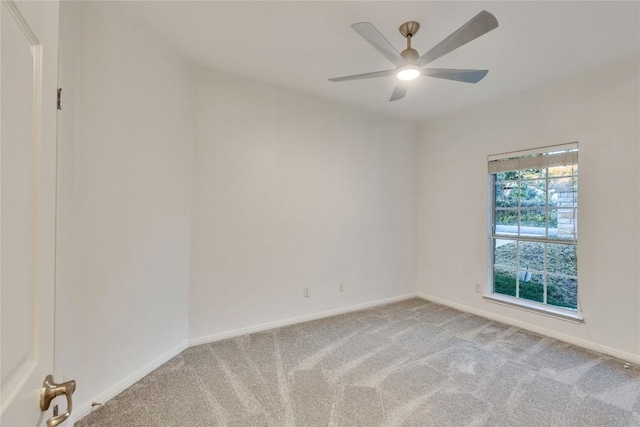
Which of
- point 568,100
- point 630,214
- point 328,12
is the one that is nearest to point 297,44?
point 328,12

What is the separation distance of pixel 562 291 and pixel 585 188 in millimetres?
1127

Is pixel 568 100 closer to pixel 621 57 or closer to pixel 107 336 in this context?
pixel 621 57

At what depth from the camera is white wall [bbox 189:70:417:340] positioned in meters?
2.84

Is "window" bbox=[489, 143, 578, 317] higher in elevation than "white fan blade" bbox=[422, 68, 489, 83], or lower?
lower

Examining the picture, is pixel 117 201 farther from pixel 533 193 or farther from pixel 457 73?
pixel 533 193

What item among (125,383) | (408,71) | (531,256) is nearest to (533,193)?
(531,256)

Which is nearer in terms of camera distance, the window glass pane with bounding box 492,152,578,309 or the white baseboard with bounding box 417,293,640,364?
the white baseboard with bounding box 417,293,640,364

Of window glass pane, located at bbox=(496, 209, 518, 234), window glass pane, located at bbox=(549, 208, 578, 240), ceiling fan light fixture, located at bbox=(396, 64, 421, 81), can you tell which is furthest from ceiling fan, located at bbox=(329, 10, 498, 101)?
window glass pane, located at bbox=(496, 209, 518, 234)

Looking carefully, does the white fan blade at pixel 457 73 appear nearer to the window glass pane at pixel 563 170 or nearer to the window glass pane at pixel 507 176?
the window glass pane at pixel 563 170

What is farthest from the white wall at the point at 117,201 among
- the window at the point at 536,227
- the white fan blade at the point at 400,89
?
the window at the point at 536,227

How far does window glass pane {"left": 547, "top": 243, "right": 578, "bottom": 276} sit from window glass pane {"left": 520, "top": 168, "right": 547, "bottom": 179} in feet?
2.58

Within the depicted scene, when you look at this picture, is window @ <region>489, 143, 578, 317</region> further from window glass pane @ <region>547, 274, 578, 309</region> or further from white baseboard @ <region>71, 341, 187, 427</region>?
white baseboard @ <region>71, 341, 187, 427</region>

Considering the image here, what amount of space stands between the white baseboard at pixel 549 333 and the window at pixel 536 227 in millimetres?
235

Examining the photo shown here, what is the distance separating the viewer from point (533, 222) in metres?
3.36
